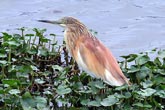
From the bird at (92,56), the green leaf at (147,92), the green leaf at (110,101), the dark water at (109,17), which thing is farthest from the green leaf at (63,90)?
the dark water at (109,17)

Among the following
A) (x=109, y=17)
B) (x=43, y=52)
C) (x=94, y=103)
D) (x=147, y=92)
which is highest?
(x=109, y=17)

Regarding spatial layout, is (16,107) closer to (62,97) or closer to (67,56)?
(62,97)

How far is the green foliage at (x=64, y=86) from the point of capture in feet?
15.4

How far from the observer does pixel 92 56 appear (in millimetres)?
5281

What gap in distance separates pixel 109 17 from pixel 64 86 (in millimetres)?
3790

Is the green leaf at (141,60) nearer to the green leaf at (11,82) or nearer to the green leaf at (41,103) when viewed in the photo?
the green leaf at (41,103)

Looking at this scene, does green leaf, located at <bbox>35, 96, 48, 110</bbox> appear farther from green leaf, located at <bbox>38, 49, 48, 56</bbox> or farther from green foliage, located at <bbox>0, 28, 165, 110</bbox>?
green leaf, located at <bbox>38, 49, 48, 56</bbox>

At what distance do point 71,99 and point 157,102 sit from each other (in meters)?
0.69

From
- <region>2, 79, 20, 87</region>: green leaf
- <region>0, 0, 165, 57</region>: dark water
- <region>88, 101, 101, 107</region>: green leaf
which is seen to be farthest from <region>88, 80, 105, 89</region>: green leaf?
<region>0, 0, 165, 57</region>: dark water

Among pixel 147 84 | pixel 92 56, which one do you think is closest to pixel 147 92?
pixel 147 84

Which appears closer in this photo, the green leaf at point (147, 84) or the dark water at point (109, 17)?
the green leaf at point (147, 84)

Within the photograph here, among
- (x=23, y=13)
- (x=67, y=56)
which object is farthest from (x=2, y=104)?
(x=23, y=13)

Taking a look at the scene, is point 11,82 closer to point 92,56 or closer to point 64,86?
point 64,86

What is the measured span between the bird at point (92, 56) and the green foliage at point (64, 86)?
0.09 metres
